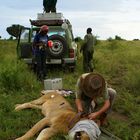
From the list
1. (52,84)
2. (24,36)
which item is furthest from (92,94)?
(24,36)

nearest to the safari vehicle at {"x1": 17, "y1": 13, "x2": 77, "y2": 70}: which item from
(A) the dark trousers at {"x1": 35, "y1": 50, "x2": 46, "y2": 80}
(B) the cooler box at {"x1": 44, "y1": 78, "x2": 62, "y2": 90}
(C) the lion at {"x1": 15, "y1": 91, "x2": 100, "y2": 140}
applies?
(A) the dark trousers at {"x1": 35, "y1": 50, "x2": 46, "y2": 80}

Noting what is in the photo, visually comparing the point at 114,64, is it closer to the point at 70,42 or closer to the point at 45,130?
the point at 70,42

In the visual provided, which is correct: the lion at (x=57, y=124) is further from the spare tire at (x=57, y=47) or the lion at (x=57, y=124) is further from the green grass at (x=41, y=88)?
the spare tire at (x=57, y=47)

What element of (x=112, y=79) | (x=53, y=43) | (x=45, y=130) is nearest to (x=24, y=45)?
(x=53, y=43)

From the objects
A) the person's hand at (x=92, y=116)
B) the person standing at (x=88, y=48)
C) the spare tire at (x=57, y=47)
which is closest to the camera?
the person's hand at (x=92, y=116)

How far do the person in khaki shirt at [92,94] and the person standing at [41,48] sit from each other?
15.1 feet

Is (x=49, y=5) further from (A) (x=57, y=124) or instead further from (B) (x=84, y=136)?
(B) (x=84, y=136)

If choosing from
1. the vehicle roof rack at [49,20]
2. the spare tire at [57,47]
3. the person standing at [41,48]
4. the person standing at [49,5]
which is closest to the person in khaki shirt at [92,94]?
the person standing at [41,48]

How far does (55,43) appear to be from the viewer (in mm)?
14422

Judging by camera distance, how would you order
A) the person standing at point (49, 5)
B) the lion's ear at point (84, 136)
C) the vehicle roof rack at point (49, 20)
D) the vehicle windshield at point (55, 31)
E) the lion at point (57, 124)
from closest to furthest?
1. the lion's ear at point (84, 136)
2. the lion at point (57, 124)
3. the vehicle windshield at point (55, 31)
4. the vehicle roof rack at point (49, 20)
5. the person standing at point (49, 5)

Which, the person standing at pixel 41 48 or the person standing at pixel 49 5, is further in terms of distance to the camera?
the person standing at pixel 49 5

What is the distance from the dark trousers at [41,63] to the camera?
42.6 feet

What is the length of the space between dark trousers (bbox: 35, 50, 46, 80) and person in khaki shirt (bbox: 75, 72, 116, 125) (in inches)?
183

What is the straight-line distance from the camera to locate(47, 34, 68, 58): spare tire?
14.5 m
